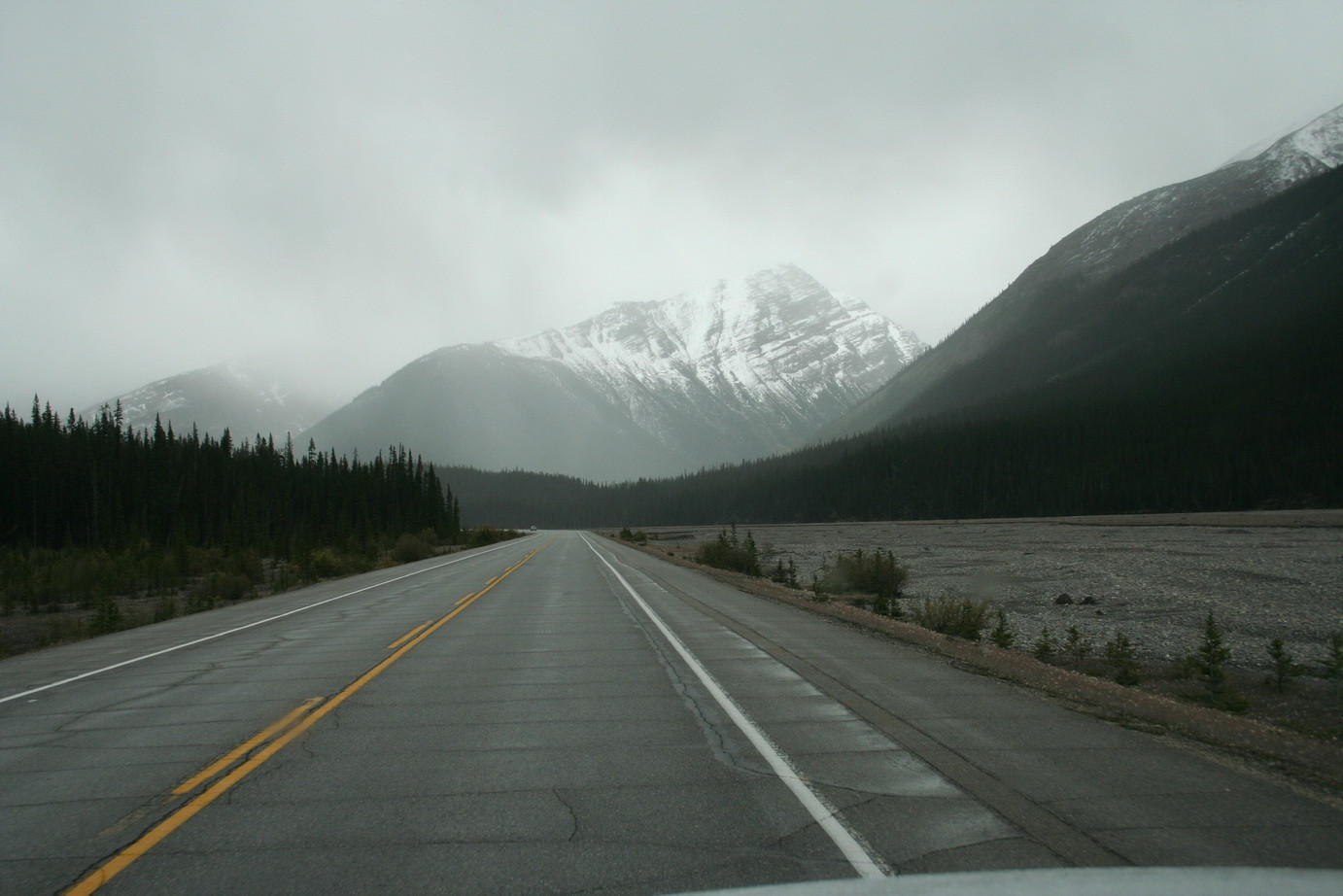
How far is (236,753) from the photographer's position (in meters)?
5.79

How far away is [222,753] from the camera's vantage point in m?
5.83

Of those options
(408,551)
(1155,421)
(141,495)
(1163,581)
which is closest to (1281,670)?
(1163,581)

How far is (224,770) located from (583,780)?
107 inches

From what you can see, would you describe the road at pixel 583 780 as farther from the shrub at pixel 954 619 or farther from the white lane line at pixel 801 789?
the shrub at pixel 954 619

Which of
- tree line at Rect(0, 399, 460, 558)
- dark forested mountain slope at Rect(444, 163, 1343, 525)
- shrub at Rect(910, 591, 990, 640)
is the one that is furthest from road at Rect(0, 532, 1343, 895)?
dark forested mountain slope at Rect(444, 163, 1343, 525)

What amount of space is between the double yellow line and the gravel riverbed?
13.3 metres

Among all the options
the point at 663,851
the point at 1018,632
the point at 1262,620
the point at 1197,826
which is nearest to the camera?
the point at 663,851

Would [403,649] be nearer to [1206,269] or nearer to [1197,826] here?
[1197,826]

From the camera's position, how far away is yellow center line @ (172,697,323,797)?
507 centimetres

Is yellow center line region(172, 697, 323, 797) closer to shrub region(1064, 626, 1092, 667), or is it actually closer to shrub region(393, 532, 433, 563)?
shrub region(1064, 626, 1092, 667)

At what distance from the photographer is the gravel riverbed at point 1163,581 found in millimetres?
16312

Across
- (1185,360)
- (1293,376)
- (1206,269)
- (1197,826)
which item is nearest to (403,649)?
(1197,826)

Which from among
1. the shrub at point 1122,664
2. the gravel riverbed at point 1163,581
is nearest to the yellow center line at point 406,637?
the shrub at point 1122,664

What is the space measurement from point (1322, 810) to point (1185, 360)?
141206 mm
